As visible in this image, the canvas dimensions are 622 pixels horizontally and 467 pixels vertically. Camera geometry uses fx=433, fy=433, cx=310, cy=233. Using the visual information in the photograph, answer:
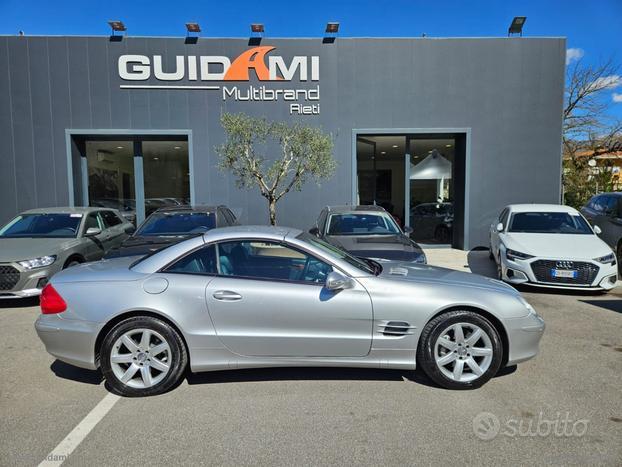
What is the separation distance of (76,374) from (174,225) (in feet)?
12.2

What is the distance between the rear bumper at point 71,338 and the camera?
143 inches

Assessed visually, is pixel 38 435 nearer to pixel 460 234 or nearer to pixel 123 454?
pixel 123 454

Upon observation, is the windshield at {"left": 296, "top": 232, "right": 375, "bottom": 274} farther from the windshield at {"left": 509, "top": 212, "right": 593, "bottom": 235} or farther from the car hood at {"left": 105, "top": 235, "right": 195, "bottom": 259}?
the windshield at {"left": 509, "top": 212, "right": 593, "bottom": 235}

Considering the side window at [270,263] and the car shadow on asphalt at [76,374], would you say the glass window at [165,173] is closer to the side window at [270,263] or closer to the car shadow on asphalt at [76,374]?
the car shadow on asphalt at [76,374]

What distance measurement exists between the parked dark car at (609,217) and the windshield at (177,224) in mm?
8401

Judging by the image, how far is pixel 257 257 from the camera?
418 centimetres

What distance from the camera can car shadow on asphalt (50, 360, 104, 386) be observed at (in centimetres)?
402

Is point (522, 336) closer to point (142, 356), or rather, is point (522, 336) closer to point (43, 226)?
point (142, 356)

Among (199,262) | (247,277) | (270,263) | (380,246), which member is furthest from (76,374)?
(380,246)

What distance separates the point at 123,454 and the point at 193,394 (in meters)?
0.87

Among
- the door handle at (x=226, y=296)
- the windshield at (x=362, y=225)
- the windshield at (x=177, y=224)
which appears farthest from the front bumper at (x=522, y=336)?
the windshield at (x=177, y=224)

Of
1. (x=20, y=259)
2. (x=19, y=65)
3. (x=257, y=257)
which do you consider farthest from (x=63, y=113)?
(x=257, y=257)

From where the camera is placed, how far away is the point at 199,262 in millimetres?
3854

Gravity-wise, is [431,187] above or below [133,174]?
below
